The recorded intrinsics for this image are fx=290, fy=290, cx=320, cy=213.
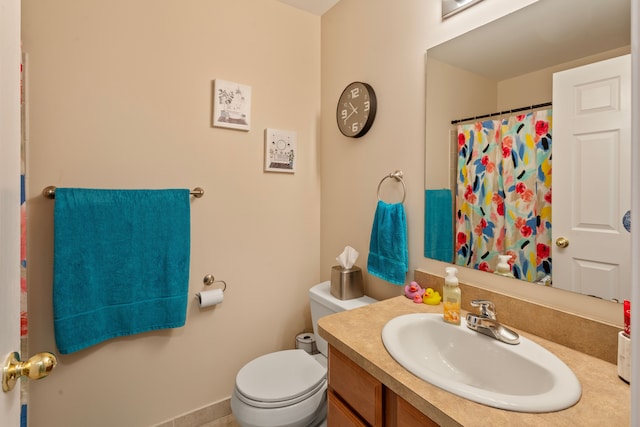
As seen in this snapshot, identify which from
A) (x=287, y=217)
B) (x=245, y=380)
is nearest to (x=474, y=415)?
(x=245, y=380)

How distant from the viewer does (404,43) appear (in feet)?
4.57

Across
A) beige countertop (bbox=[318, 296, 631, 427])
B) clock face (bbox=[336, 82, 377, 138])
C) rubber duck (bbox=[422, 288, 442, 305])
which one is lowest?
beige countertop (bbox=[318, 296, 631, 427])

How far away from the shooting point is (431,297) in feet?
3.99

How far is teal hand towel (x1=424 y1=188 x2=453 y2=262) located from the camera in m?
1.24

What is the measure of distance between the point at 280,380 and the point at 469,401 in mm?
920

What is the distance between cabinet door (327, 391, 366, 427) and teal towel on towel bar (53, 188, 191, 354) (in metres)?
0.88

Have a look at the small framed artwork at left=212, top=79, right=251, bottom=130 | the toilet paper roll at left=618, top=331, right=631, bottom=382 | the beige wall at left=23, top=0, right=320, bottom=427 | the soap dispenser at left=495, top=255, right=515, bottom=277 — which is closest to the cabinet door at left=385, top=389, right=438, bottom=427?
the toilet paper roll at left=618, top=331, right=631, bottom=382

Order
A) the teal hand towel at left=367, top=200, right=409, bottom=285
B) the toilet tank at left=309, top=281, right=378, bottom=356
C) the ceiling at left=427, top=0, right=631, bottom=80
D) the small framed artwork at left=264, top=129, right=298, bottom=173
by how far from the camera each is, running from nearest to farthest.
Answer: the ceiling at left=427, top=0, right=631, bottom=80, the teal hand towel at left=367, top=200, right=409, bottom=285, the toilet tank at left=309, top=281, right=378, bottom=356, the small framed artwork at left=264, top=129, right=298, bottom=173

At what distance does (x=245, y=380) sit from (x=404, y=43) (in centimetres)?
174

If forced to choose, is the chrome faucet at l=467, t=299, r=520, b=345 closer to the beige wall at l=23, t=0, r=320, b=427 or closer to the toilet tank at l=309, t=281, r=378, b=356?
the toilet tank at l=309, t=281, r=378, b=356

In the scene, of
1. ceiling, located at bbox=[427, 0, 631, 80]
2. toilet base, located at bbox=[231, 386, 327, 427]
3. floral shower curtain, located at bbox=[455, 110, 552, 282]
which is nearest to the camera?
ceiling, located at bbox=[427, 0, 631, 80]

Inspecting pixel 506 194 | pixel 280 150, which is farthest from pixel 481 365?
pixel 280 150

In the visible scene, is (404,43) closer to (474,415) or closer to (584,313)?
(584,313)

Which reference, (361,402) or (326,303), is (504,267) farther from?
(326,303)
